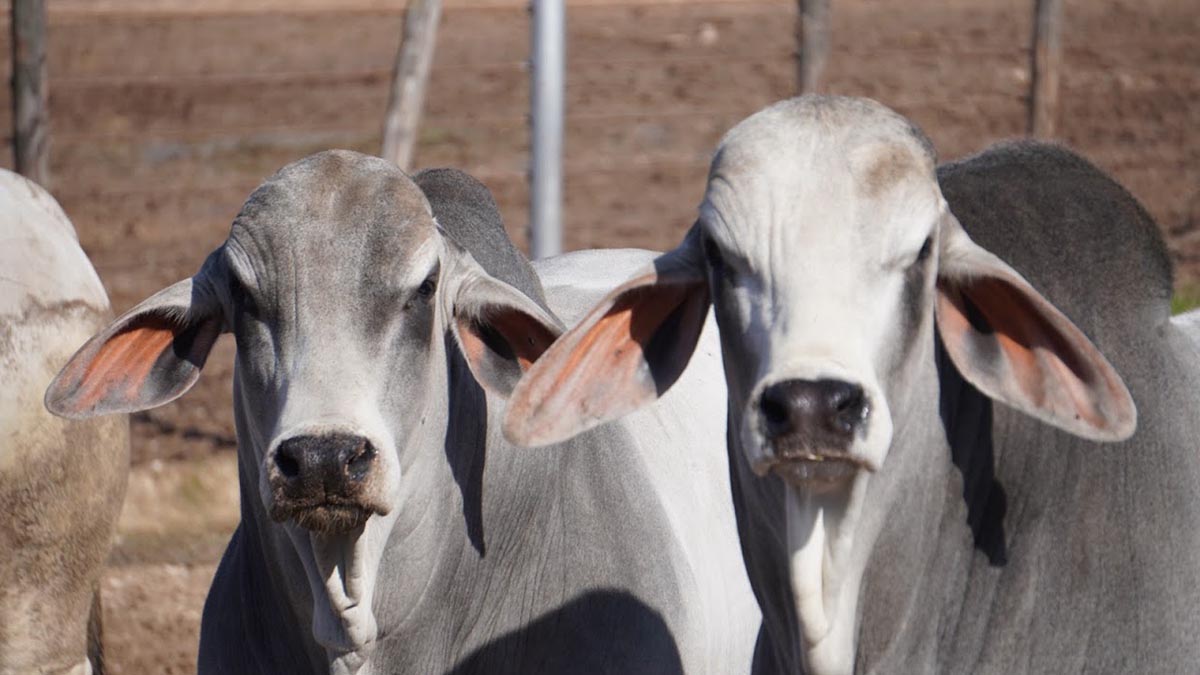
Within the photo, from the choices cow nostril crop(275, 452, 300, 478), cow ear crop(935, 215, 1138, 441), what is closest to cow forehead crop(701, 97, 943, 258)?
cow ear crop(935, 215, 1138, 441)

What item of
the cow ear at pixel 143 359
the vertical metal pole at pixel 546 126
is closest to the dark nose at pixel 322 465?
the cow ear at pixel 143 359

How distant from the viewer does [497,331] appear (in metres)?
3.91

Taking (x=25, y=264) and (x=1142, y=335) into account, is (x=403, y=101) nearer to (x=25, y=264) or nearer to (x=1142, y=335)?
(x=25, y=264)

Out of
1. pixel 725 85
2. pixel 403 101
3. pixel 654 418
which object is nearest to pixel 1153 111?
pixel 725 85

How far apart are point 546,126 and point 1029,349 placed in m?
4.60

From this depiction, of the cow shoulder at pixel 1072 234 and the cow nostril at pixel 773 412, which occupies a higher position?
the cow nostril at pixel 773 412

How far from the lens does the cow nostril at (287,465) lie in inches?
134

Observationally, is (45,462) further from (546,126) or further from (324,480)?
(546,126)

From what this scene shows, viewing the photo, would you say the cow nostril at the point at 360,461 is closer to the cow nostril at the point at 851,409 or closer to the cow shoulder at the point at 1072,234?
the cow nostril at the point at 851,409

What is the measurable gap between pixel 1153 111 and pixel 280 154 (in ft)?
20.9

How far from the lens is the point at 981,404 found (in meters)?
3.32

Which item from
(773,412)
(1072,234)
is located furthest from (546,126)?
(773,412)

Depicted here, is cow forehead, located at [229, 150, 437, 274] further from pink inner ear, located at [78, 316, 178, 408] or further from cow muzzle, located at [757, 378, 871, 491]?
cow muzzle, located at [757, 378, 871, 491]

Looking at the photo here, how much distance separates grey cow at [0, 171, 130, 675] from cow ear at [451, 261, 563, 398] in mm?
1492
